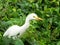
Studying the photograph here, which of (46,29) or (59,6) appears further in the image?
(59,6)

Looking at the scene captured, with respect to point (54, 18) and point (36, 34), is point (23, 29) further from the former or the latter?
point (54, 18)

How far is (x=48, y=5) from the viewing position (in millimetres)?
10727

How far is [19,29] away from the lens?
27.3ft

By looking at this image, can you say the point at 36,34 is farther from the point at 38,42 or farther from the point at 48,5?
the point at 48,5

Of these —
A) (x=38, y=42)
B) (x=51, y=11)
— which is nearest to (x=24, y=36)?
(x=38, y=42)

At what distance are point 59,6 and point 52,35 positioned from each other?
5.09 feet

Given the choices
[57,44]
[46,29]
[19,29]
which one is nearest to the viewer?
[19,29]

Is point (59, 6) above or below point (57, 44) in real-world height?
above

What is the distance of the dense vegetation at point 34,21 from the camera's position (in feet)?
29.5

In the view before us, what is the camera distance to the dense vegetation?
898 cm

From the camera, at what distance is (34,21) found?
31.5 feet

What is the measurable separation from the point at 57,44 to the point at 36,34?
0.63 meters

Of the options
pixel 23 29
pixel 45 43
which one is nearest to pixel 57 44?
pixel 45 43

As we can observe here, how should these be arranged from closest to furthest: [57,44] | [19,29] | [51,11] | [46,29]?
[19,29]
[57,44]
[46,29]
[51,11]
